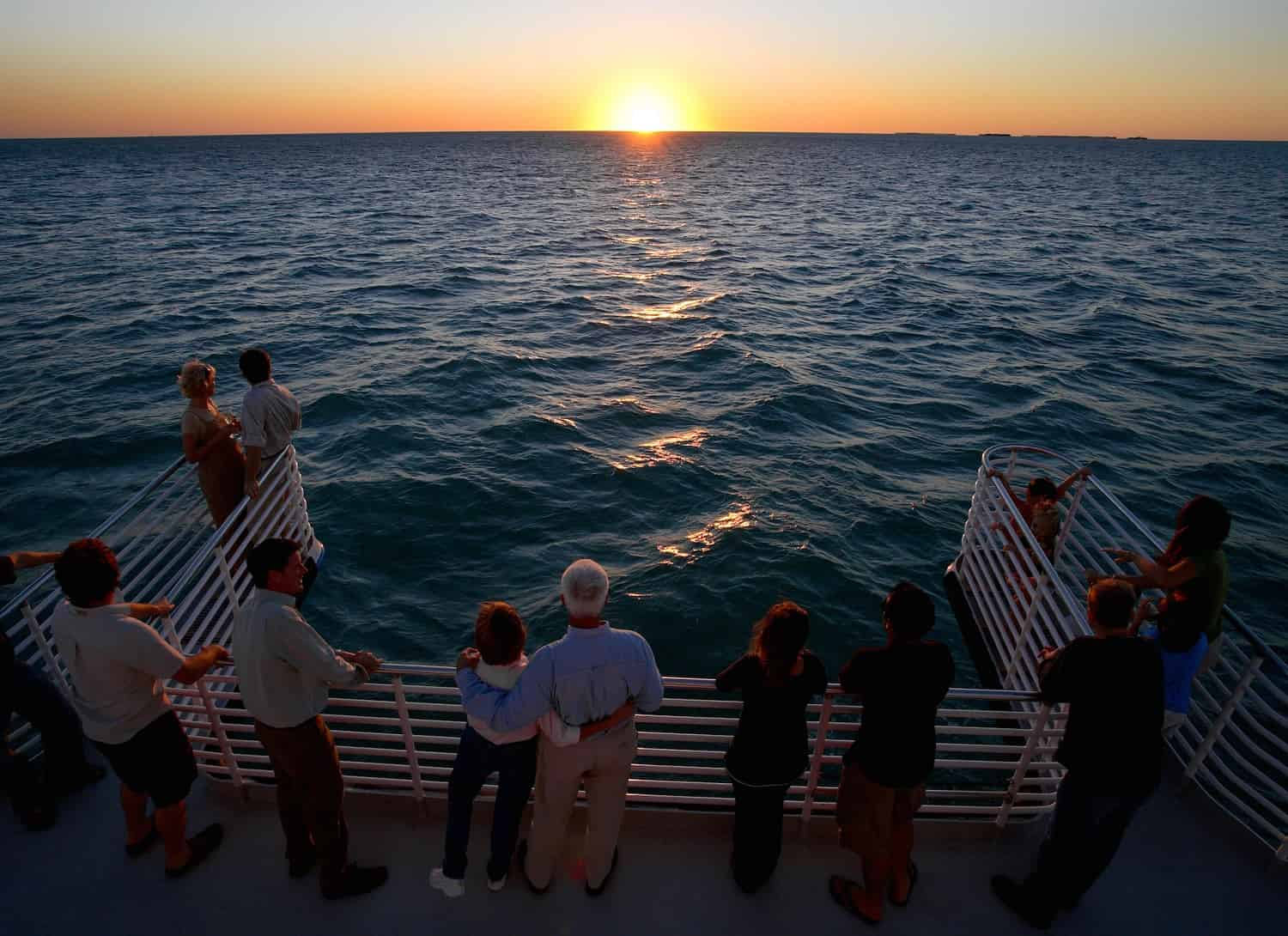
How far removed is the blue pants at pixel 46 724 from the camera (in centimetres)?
445

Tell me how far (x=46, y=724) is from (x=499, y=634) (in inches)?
138

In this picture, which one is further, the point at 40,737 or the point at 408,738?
the point at 40,737

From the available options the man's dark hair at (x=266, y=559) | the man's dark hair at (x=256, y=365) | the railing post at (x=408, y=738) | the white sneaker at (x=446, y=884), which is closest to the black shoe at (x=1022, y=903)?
the white sneaker at (x=446, y=884)

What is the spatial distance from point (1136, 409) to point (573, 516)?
13966mm

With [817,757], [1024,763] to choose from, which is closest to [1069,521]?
[1024,763]

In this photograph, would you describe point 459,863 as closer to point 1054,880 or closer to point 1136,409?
point 1054,880

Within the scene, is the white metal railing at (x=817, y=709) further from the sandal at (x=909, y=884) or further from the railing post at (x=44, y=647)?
the sandal at (x=909, y=884)

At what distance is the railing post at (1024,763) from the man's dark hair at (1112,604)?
2.95 feet

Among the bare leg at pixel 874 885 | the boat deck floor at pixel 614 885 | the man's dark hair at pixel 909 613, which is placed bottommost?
the boat deck floor at pixel 614 885

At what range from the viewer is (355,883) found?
4.07 metres

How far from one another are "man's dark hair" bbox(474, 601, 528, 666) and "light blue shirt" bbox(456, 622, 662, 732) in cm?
13

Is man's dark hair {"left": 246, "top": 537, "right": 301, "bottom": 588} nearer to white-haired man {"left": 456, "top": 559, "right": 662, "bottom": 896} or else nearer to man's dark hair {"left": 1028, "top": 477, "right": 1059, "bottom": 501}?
white-haired man {"left": 456, "top": 559, "right": 662, "bottom": 896}

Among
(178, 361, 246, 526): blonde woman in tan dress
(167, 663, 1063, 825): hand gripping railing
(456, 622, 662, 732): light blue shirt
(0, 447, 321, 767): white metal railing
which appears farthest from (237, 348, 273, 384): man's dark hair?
(456, 622, 662, 732): light blue shirt

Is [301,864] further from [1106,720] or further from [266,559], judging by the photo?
[1106,720]
